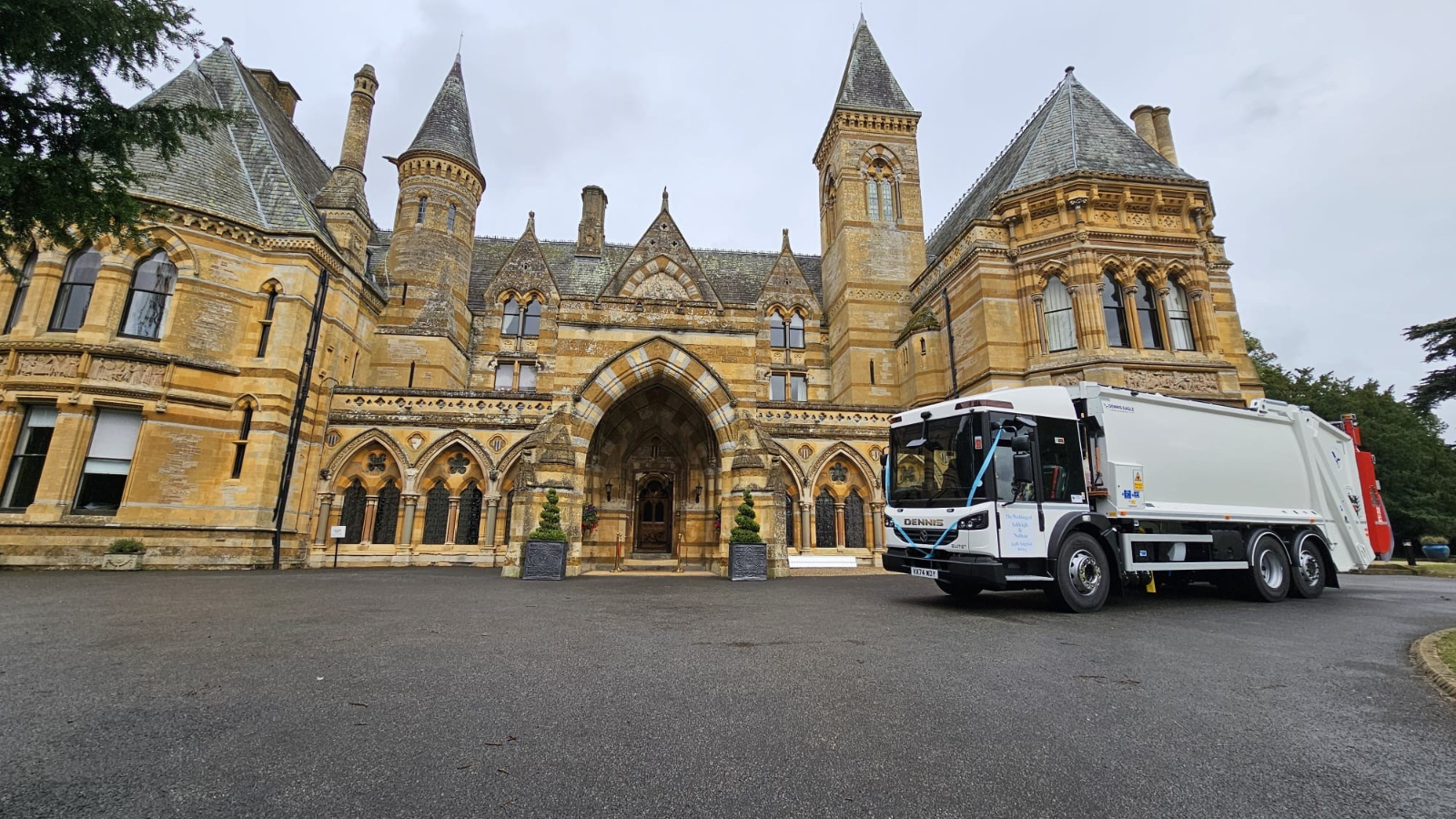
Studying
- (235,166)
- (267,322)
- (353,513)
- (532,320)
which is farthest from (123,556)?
(532,320)

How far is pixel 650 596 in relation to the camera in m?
10.2

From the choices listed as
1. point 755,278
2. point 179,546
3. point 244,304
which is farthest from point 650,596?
point 755,278

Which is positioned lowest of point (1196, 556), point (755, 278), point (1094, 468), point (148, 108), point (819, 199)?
point (1196, 556)

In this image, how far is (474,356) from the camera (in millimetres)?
23172

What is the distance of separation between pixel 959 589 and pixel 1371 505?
29.6ft

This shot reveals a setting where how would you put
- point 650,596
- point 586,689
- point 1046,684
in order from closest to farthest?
1. point 586,689
2. point 1046,684
3. point 650,596

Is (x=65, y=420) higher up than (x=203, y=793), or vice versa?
(x=65, y=420)

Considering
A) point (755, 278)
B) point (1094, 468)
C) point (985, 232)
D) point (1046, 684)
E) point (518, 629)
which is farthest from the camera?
point (755, 278)

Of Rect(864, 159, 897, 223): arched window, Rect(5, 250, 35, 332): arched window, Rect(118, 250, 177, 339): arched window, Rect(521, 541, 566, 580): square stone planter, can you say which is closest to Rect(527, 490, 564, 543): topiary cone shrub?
Rect(521, 541, 566, 580): square stone planter

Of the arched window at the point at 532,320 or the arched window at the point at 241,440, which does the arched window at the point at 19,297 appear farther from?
the arched window at the point at 532,320

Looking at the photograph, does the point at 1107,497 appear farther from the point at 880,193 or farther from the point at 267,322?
the point at 267,322

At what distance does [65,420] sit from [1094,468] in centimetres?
2230

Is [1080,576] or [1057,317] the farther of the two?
[1057,317]

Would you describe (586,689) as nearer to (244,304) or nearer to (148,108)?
(148,108)
